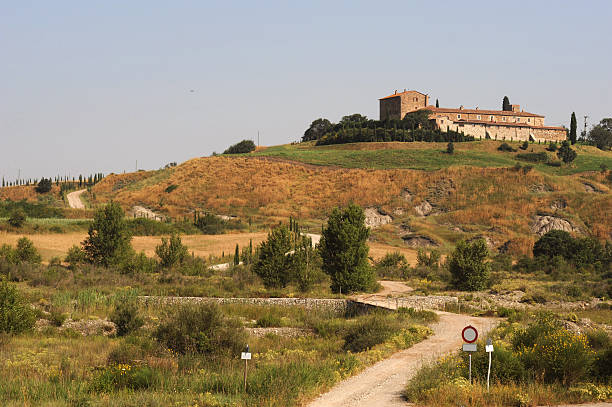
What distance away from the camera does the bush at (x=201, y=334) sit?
20031 millimetres

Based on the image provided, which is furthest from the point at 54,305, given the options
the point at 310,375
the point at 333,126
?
the point at 333,126

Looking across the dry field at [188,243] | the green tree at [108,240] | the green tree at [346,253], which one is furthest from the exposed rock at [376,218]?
the green tree at [346,253]

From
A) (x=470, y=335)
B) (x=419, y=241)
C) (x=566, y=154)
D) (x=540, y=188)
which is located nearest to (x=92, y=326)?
(x=470, y=335)

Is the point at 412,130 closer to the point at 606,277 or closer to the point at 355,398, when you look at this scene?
the point at 606,277

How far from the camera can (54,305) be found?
98.6ft

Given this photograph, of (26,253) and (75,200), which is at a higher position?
(75,200)

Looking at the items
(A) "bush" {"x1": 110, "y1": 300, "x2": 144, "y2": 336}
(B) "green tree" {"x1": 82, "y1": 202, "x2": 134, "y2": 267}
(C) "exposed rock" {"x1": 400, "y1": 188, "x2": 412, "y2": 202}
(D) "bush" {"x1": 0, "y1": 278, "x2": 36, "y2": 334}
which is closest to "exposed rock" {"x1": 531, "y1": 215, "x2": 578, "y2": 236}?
(C) "exposed rock" {"x1": 400, "y1": 188, "x2": 412, "y2": 202}

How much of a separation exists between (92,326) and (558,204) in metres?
71.9

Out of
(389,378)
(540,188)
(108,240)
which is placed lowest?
(389,378)

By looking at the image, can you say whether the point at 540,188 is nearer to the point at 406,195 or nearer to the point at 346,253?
the point at 406,195

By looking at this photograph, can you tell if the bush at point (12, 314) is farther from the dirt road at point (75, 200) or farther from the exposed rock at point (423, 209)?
the dirt road at point (75, 200)

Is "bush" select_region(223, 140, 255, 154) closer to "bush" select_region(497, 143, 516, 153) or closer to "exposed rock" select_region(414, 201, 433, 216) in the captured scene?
"bush" select_region(497, 143, 516, 153)

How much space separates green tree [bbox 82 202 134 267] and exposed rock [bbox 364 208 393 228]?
46003 millimetres

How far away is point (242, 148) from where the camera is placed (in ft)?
488
